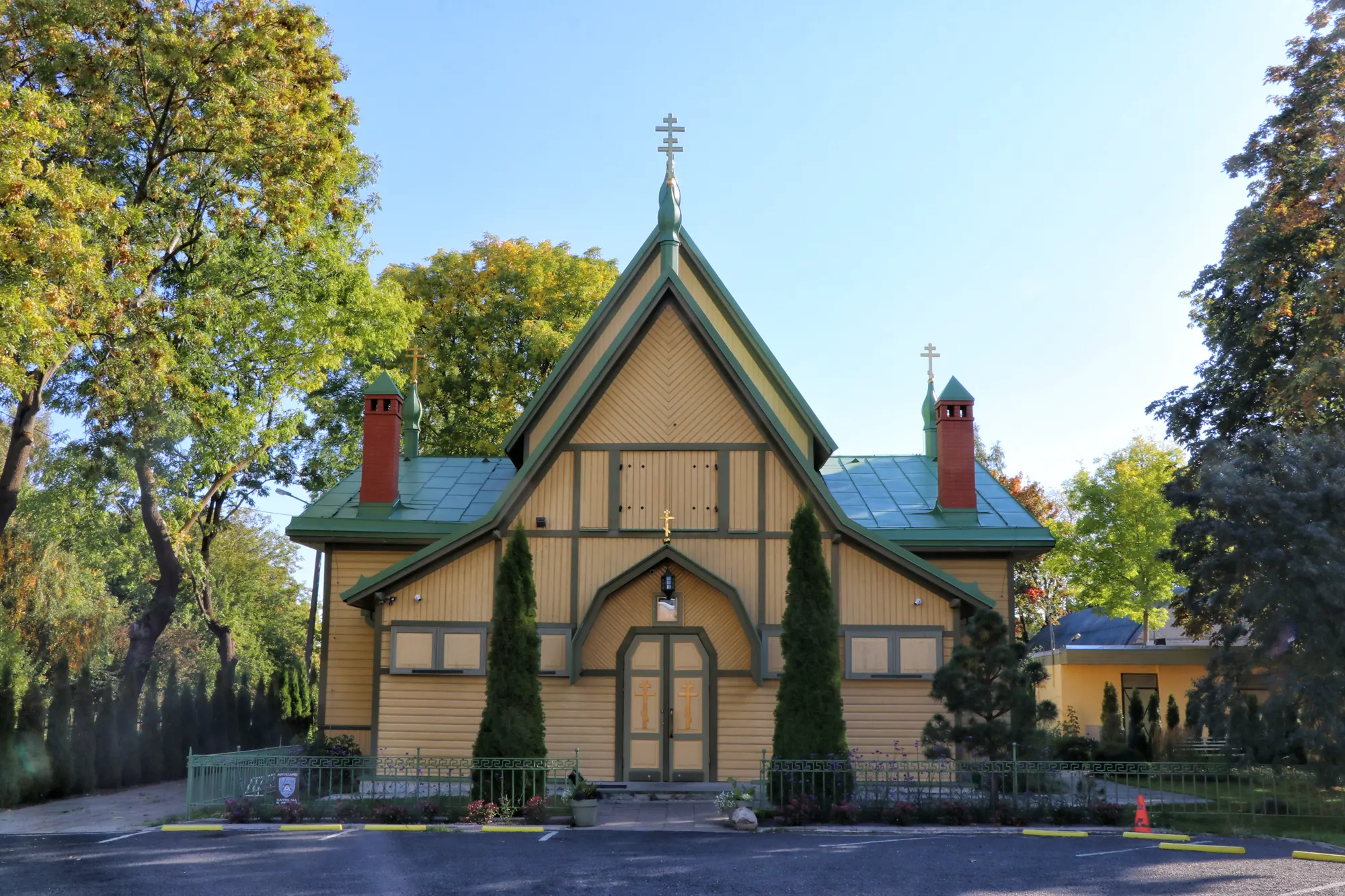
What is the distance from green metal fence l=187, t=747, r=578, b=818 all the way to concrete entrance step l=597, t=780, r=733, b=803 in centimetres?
74

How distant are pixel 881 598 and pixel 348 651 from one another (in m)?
9.66

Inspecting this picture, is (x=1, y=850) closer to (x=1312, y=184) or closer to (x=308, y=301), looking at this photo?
(x=308, y=301)

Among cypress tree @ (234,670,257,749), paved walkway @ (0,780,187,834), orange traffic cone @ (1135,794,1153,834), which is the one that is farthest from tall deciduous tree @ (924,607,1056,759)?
cypress tree @ (234,670,257,749)

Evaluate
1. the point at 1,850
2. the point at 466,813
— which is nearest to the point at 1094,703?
the point at 466,813

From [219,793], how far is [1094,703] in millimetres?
25709

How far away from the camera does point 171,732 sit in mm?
24109

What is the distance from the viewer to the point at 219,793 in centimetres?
1688

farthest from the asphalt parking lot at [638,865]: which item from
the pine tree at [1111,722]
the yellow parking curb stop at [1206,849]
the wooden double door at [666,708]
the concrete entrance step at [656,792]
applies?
the pine tree at [1111,722]

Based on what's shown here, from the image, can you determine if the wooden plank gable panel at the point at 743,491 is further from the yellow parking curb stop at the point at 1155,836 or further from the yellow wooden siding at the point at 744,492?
the yellow parking curb stop at the point at 1155,836

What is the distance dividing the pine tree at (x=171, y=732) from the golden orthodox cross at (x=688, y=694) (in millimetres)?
11506

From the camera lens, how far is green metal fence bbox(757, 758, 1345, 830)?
50.6 feet

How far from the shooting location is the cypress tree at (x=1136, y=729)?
2644 centimetres

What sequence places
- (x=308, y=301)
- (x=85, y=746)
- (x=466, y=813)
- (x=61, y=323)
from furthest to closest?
(x=308, y=301) → (x=85, y=746) → (x=61, y=323) → (x=466, y=813)

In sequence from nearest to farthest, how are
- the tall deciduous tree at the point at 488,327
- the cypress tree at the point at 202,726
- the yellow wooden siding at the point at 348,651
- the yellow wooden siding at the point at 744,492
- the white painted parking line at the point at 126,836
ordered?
the white painted parking line at the point at 126,836 < the yellow wooden siding at the point at 744,492 < the yellow wooden siding at the point at 348,651 < the cypress tree at the point at 202,726 < the tall deciduous tree at the point at 488,327
